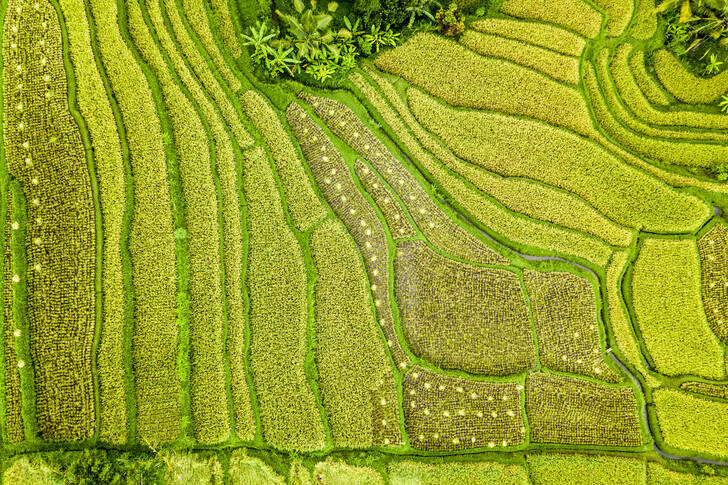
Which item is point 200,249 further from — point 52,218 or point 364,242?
point 364,242

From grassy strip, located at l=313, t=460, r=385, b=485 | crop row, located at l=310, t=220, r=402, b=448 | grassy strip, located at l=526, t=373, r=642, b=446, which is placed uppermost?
crop row, located at l=310, t=220, r=402, b=448

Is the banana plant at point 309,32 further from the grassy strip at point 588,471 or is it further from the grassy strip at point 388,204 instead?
the grassy strip at point 588,471

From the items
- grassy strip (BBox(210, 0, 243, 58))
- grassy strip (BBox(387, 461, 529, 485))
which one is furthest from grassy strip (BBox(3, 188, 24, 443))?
grassy strip (BBox(387, 461, 529, 485))

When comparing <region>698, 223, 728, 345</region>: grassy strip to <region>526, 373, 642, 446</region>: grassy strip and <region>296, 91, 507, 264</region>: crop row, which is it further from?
<region>296, 91, 507, 264</region>: crop row

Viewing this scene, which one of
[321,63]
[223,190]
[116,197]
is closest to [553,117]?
[321,63]

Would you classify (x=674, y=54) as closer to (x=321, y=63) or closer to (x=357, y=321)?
(x=321, y=63)

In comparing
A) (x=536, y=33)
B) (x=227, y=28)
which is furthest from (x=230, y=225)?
(x=536, y=33)
